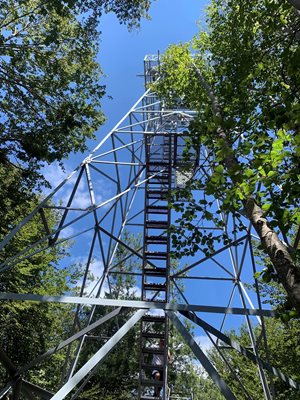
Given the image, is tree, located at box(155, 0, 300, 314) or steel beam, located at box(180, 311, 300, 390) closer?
tree, located at box(155, 0, 300, 314)

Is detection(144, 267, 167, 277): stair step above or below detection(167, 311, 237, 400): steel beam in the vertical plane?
above

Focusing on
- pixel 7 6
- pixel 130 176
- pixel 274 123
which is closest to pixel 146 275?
pixel 130 176

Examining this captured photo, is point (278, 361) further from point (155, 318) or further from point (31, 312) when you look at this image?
point (31, 312)

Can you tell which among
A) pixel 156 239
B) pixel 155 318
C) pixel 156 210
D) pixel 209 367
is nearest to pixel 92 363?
pixel 209 367

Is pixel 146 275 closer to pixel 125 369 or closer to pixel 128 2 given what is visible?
pixel 128 2

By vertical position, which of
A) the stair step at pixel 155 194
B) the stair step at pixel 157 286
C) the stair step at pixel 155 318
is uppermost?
the stair step at pixel 155 194

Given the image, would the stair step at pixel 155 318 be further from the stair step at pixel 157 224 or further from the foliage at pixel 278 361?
the foliage at pixel 278 361

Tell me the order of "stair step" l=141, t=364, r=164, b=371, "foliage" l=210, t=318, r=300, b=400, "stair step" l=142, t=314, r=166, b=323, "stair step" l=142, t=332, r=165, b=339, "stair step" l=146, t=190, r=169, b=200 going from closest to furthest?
"stair step" l=141, t=364, r=164, b=371, "stair step" l=142, t=332, r=165, b=339, "stair step" l=142, t=314, r=166, b=323, "stair step" l=146, t=190, r=169, b=200, "foliage" l=210, t=318, r=300, b=400

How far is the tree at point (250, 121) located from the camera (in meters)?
3.86

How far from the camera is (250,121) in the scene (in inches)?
220

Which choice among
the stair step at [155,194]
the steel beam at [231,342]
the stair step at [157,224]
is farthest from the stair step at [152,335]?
the stair step at [155,194]

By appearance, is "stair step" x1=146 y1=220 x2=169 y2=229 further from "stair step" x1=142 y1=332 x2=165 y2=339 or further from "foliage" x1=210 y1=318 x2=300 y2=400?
"foliage" x1=210 y1=318 x2=300 y2=400

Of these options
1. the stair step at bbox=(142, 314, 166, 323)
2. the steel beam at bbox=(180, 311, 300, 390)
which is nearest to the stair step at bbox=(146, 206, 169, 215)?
the stair step at bbox=(142, 314, 166, 323)

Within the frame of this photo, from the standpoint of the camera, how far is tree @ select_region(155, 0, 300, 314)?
386 cm
